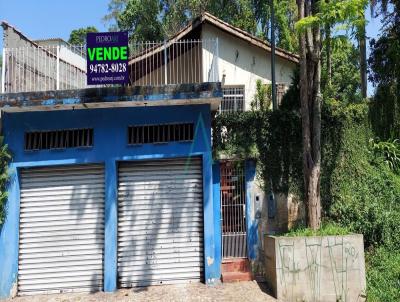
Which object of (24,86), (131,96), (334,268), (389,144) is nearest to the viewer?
(334,268)

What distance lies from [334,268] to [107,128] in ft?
19.2

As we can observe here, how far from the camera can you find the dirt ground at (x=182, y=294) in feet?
29.5

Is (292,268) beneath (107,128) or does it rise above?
beneath

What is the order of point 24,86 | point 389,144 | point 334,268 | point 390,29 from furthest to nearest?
point 390,29 < point 389,144 < point 24,86 < point 334,268

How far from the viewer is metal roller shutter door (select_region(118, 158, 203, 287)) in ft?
33.0

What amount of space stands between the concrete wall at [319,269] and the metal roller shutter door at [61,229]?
A: 4147 mm

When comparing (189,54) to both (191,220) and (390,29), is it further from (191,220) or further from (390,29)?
(390,29)

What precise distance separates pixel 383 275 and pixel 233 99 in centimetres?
822

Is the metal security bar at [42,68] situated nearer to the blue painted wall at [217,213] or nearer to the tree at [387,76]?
the blue painted wall at [217,213]

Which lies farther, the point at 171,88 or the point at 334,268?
the point at 171,88

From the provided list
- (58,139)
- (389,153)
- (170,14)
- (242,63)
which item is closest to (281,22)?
(242,63)

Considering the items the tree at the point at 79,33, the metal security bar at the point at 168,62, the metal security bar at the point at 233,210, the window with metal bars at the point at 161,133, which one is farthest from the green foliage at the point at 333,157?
the tree at the point at 79,33

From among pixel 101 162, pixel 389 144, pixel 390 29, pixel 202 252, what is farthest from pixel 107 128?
pixel 390 29

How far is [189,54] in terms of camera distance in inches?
469
